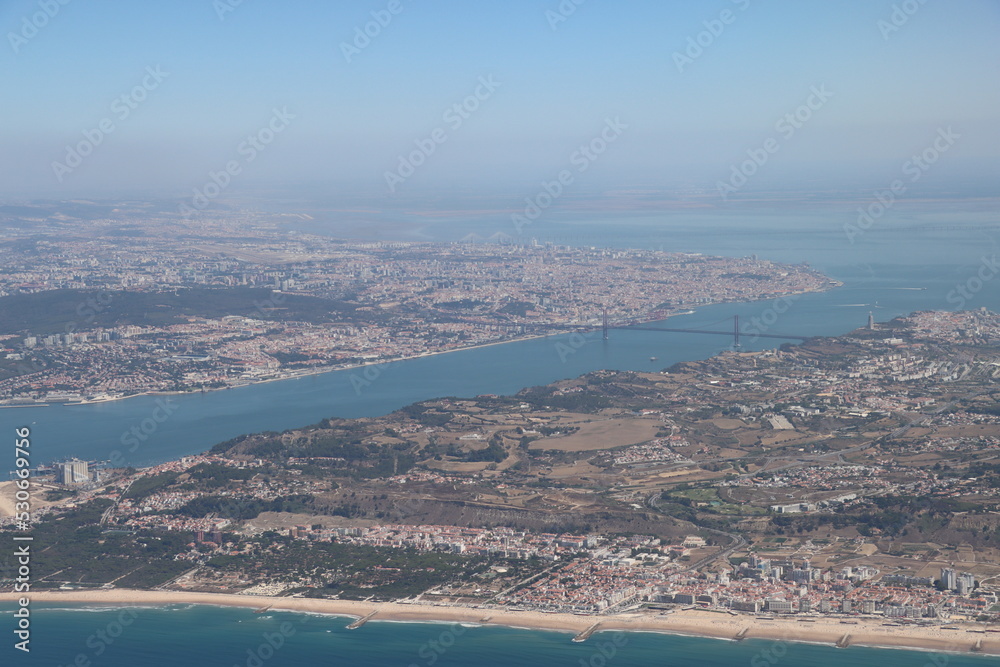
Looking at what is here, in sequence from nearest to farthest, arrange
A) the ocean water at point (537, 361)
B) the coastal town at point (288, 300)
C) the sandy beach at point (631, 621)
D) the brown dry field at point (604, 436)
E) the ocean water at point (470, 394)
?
the sandy beach at point (631, 621)
the ocean water at point (470, 394)
the brown dry field at point (604, 436)
the ocean water at point (537, 361)
the coastal town at point (288, 300)

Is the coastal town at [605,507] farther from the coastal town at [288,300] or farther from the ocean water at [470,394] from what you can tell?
the coastal town at [288,300]

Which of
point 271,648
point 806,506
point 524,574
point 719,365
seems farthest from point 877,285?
point 271,648

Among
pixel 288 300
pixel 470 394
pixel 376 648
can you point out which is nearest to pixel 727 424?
pixel 470 394

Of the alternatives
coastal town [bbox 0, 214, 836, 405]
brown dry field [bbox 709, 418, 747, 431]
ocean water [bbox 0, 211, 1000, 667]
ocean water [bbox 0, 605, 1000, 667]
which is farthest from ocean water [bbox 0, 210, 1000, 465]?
ocean water [bbox 0, 605, 1000, 667]

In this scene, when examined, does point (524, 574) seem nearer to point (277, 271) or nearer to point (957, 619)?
point (957, 619)

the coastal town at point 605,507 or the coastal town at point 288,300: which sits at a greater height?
the coastal town at point 288,300

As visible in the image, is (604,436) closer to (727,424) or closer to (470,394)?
(727,424)

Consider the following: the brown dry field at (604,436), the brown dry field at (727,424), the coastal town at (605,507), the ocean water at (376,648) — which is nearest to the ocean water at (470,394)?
the ocean water at (376,648)
